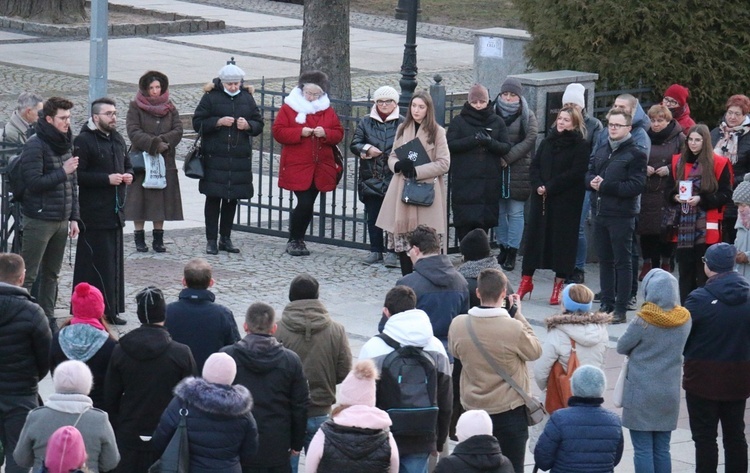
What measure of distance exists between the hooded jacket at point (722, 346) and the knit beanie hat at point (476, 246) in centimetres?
126

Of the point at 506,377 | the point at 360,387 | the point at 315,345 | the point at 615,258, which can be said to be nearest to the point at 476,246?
the point at 506,377

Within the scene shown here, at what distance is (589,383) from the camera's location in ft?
21.9

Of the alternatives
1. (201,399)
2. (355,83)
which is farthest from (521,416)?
(355,83)

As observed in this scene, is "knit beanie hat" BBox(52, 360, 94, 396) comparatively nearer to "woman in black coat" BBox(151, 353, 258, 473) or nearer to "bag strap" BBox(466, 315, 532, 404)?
"woman in black coat" BBox(151, 353, 258, 473)

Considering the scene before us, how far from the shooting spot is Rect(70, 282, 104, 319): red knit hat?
7.23m

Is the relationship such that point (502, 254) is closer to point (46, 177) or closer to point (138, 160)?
point (138, 160)

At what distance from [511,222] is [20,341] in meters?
6.30

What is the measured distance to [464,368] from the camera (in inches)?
294

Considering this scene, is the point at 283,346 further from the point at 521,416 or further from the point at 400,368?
the point at 521,416

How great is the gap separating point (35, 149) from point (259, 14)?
2405cm

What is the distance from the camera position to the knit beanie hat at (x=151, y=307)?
704cm

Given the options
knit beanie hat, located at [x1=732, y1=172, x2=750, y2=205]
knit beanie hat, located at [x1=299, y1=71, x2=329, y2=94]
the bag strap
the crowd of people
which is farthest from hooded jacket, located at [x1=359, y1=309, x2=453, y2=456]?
knit beanie hat, located at [x1=299, y1=71, x2=329, y2=94]

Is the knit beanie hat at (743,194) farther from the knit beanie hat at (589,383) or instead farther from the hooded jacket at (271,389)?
the hooded jacket at (271,389)

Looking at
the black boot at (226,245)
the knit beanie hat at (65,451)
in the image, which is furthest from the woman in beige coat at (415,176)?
the knit beanie hat at (65,451)
